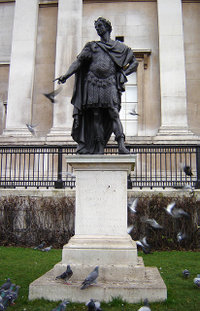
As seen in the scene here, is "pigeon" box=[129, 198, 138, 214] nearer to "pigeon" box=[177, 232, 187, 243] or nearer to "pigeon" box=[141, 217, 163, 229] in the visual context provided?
"pigeon" box=[141, 217, 163, 229]

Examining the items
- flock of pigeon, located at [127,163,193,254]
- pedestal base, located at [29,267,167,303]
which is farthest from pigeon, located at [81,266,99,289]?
flock of pigeon, located at [127,163,193,254]

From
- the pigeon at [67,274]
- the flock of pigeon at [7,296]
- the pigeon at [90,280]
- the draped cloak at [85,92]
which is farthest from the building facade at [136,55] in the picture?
the pigeon at [90,280]

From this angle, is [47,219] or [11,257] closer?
[11,257]

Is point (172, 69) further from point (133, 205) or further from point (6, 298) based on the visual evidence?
point (6, 298)

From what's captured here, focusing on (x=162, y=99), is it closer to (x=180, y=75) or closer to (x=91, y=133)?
(x=180, y=75)

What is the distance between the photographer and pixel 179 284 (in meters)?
5.60

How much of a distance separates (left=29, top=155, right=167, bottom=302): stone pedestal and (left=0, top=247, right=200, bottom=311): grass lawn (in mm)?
164

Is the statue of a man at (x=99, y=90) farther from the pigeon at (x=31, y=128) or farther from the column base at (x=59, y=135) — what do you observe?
the pigeon at (x=31, y=128)

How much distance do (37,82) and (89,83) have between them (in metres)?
13.3

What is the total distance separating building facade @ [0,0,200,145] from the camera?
16922 mm

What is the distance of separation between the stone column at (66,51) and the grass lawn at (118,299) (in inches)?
339

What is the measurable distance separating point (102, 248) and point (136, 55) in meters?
14.8

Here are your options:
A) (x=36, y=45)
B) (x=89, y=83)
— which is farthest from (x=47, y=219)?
(x=36, y=45)

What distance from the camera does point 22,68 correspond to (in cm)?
1803
